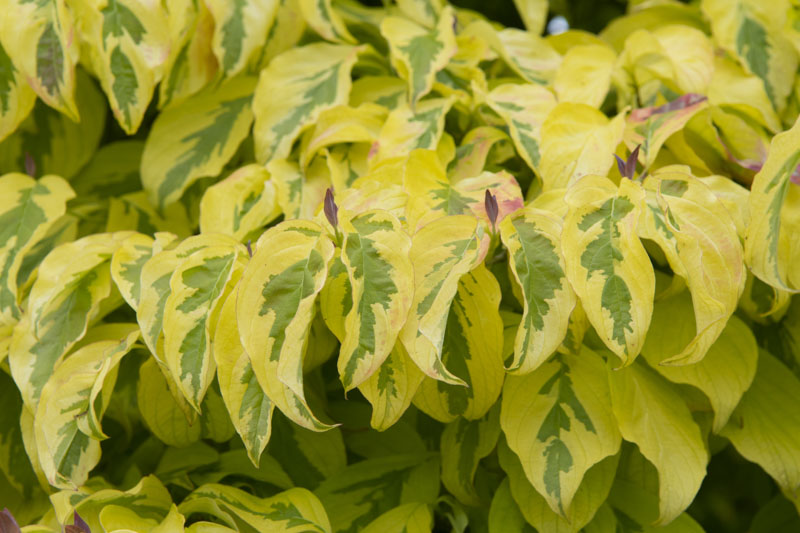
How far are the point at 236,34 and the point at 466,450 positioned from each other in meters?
0.52

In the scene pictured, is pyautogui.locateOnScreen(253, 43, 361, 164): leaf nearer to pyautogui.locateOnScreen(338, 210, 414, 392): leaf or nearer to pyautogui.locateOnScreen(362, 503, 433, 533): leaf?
pyautogui.locateOnScreen(338, 210, 414, 392): leaf

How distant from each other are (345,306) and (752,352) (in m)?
0.41

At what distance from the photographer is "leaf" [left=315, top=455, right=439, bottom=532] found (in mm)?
864

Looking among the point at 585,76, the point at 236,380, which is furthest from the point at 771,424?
the point at 236,380

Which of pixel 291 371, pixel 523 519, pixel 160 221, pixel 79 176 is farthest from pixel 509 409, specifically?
pixel 79 176

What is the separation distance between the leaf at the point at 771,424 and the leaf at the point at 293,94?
0.55m

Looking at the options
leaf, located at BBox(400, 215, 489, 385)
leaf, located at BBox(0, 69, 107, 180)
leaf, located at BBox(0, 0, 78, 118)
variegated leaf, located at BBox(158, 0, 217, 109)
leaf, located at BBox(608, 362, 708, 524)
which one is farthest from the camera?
leaf, located at BBox(0, 69, 107, 180)

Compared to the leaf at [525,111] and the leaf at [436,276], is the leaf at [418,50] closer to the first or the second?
the leaf at [525,111]

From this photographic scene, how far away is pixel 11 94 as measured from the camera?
2.96ft

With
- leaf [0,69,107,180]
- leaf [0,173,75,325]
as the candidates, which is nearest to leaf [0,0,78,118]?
leaf [0,173,75,325]

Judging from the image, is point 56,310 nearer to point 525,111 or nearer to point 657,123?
point 525,111

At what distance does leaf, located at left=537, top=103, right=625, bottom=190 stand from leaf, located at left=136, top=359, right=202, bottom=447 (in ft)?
1.42

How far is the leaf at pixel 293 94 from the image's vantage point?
3.07 feet

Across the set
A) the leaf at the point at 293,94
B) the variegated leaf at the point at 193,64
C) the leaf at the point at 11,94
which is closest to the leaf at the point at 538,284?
the leaf at the point at 293,94
